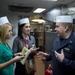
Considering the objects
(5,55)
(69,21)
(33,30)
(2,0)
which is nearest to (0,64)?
(5,55)

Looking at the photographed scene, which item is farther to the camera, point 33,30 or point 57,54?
point 33,30

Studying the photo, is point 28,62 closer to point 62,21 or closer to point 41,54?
point 41,54

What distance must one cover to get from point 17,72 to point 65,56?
1.06 metres

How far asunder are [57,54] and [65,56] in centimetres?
14

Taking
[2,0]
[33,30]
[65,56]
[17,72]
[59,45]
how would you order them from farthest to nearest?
1. [33,30]
2. [2,0]
3. [17,72]
4. [59,45]
5. [65,56]

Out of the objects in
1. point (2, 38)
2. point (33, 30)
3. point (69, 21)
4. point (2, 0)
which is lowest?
point (33, 30)

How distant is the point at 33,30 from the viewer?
9844 millimetres

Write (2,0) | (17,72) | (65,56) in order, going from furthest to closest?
(2,0)
(17,72)
(65,56)

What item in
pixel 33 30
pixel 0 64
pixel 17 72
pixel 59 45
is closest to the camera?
pixel 0 64

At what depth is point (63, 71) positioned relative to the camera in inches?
82.7

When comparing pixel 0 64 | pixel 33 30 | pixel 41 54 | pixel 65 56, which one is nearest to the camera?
pixel 0 64

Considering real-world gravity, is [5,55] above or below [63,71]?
above

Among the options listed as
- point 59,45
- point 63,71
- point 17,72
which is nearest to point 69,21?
point 59,45

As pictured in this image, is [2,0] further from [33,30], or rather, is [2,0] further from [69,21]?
[33,30]
